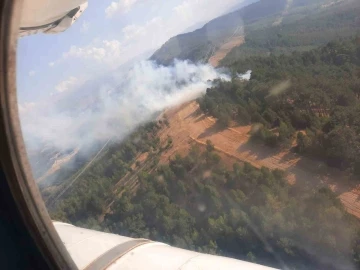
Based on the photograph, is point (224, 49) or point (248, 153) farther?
point (224, 49)

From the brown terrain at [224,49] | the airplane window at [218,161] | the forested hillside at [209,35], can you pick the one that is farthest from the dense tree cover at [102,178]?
the forested hillside at [209,35]

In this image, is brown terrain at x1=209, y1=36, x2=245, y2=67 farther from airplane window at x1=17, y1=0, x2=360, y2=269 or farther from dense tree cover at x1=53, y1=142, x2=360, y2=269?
dense tree cover at x1=53, y1=142, x2=360, y2=269

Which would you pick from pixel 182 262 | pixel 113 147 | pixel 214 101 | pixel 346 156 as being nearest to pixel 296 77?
pixel 214 101

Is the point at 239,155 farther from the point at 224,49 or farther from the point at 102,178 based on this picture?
the point at 224,49

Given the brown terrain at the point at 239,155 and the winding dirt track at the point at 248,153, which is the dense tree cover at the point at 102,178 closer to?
the brown terrain at the point at 239,155

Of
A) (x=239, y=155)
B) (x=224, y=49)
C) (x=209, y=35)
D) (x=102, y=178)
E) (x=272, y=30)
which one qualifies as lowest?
(x=239, y=155)

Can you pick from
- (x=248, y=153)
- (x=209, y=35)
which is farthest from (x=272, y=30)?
(x=248, y=153)
